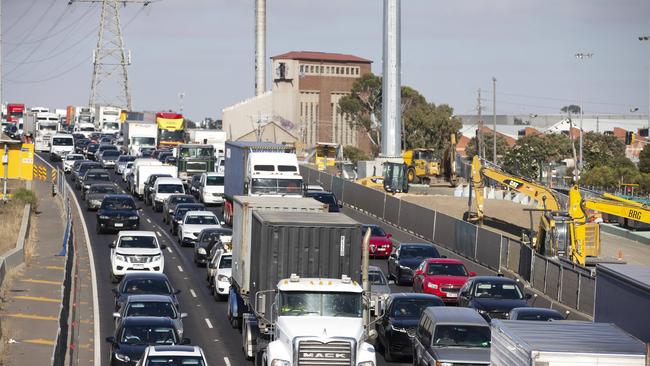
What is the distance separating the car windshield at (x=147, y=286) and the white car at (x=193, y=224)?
15.4m

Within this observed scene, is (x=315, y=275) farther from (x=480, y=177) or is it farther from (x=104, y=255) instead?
(x=480, y=177)

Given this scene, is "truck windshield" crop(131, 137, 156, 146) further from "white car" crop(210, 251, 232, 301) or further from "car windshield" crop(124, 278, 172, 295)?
"car windshield" crop(124, 278, 172, 295)

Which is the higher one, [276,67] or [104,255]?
[276,67]

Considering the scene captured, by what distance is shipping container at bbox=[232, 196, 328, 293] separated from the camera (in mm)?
29375

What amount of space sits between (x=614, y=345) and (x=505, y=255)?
89.8ft

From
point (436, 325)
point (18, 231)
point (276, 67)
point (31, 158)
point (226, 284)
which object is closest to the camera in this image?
point (436, 325)

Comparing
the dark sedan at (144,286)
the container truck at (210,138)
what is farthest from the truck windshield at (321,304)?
the container truck at (210,138)

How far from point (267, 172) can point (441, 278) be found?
1510 cm

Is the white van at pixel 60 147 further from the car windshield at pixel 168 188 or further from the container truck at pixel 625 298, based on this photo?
the container truck at pixel 625 298

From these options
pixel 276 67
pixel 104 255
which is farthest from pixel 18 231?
pixel 276 67

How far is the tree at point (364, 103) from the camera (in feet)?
543

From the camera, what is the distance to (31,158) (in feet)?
198

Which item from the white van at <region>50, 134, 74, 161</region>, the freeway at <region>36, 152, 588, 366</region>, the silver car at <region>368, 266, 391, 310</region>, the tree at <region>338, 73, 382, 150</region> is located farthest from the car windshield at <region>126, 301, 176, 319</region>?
the tree at <region>338, 73, 382, 150</region>

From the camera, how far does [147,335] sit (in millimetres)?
27156
